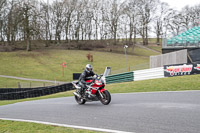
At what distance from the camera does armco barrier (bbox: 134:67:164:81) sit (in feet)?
64.6

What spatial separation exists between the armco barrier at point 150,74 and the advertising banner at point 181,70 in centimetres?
53

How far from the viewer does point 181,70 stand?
18.4 meters

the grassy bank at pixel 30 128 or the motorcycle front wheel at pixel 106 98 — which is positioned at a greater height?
the motorcycle front wheel at pixel 106 98

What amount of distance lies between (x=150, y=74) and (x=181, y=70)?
286 centimetres

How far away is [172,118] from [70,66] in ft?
149

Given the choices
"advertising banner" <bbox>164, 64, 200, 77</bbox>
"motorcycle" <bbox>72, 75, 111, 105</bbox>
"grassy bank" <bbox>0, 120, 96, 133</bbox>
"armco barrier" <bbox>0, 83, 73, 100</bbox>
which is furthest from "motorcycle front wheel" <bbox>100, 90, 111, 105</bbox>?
"armco barrier" <bbox>0, 83, 73, 100</bbox>

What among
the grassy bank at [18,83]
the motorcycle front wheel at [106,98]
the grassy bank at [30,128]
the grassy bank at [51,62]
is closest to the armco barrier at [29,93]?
the grassy bank at [18,83]

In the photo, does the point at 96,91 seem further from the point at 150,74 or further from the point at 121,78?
the point at 121,78

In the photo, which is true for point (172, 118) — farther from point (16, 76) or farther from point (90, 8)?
point (90, 8)

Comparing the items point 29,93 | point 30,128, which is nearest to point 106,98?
point 30,128

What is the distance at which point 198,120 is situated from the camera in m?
6.08

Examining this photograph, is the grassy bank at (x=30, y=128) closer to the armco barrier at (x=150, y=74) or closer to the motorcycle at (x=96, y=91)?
the motorcycle at (x=96, y=91)

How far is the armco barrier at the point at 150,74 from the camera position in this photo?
19703 mm

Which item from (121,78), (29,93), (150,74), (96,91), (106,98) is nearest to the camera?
(106,98)
